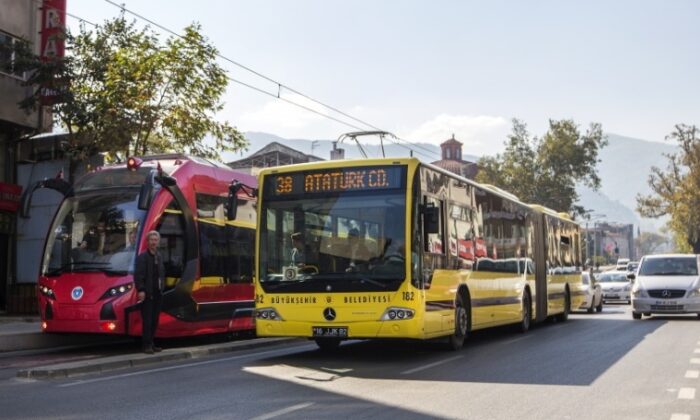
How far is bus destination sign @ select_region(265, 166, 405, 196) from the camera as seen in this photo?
12250 millimetres

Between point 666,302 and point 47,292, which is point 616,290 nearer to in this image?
point 666,302

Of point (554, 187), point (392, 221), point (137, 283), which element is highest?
point (554, 187)

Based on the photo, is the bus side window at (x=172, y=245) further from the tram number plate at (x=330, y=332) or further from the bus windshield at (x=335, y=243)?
the tram number plate at (x=330, y=332)

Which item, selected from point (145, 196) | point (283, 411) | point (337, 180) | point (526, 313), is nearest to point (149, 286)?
point (145, 196)

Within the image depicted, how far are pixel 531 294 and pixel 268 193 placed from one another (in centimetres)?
882

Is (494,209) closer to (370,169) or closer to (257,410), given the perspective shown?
(370,169)

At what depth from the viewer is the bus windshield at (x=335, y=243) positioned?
11.9 metres

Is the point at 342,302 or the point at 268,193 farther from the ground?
the point at 268,193

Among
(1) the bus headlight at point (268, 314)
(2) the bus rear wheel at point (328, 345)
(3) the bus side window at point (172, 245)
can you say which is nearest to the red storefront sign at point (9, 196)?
(3) the bus side window at point (172, 245)

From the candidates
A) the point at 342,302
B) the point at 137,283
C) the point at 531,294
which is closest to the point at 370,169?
the point at 342,302

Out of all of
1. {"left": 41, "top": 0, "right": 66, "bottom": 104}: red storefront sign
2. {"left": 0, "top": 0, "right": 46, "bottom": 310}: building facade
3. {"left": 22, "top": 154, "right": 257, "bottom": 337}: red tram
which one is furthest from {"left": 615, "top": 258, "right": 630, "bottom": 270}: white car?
{"left": 22, "top": 154, "right": 257, "bottom": 337}: red tram

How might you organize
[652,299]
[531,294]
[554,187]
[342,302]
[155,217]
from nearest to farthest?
[342,302] → [155,217] → [531,294] → [652,299] → [554,187]

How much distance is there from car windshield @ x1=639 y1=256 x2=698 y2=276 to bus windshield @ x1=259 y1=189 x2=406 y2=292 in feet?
47.6

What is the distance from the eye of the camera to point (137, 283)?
13188mm
